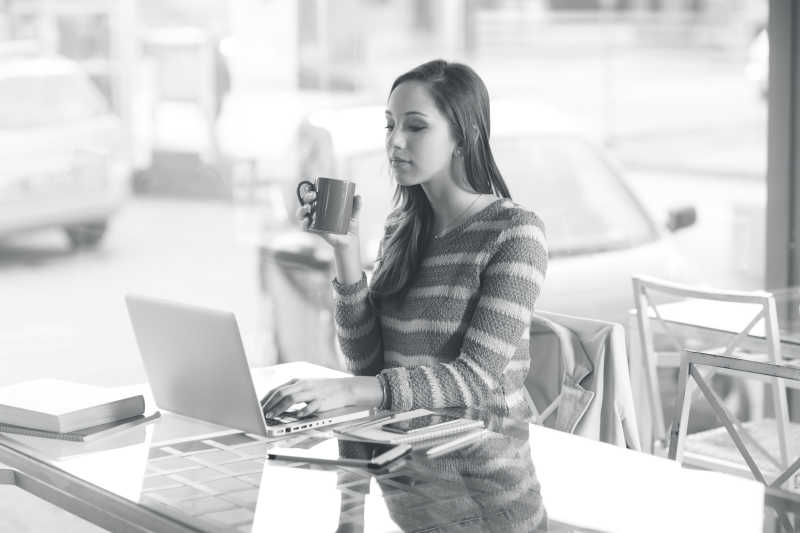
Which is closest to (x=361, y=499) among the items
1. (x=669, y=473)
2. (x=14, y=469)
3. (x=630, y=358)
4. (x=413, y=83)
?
(x=669, y=473)

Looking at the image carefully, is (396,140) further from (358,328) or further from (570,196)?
(570,196)

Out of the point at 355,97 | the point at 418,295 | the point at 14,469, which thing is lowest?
the point at 14,469

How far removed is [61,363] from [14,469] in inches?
92.6

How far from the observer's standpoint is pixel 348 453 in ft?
6.59

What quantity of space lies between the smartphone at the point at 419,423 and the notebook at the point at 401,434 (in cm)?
1

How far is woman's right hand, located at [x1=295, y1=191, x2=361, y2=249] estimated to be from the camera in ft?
8.16

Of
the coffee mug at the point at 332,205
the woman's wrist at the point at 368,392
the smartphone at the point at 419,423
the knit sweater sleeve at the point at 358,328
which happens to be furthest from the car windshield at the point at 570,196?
the smartphone at the point at 419,423

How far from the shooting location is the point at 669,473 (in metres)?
1.92

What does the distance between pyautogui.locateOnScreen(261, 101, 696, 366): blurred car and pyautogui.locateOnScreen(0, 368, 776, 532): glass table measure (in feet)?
7.01

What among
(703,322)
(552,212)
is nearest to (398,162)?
(703,322)

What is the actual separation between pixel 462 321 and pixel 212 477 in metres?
0.77

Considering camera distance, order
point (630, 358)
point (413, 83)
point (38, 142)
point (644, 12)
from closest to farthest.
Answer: point (413, 83) → point (630, 358) → point (38, 142) → point (644, 12)

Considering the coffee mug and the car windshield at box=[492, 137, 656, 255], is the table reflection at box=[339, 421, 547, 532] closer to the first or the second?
the coffee mug

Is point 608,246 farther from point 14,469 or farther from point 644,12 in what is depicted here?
point 14,469
